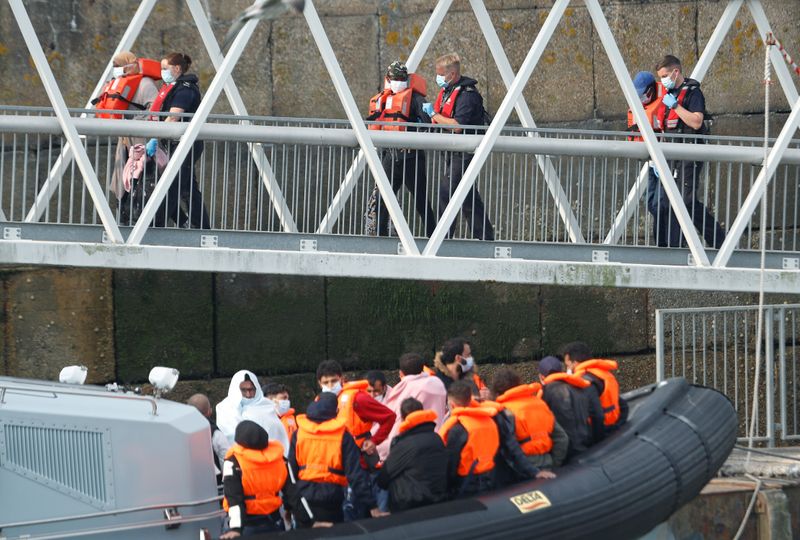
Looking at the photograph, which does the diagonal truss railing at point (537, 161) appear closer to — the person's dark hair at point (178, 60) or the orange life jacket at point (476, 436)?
→ the person's dark hair at point (178, 60)

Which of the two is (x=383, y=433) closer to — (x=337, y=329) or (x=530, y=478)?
(x=530, y=478)

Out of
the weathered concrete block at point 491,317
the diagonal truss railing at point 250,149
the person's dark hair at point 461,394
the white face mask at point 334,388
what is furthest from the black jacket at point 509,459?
the weathered concrete block at point 491,317

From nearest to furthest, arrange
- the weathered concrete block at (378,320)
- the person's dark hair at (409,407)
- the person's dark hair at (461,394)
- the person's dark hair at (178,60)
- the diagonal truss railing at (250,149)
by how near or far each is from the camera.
Answer: the person's dark hair at (409,407) < the person's dark hair at (461,394) < the diagonal truss railing at (250,149) < the person's dark hair at (178,60) < the weathered concrete block at (378,320)

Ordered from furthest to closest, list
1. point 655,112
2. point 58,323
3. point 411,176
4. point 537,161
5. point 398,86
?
point 58,323, point 655,112, point 398,86, point 411,176, point 537,161

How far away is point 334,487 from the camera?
27.6 ft

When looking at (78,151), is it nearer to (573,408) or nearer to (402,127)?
(402,127)

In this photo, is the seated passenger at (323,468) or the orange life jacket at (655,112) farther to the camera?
the orange life jacket at (655,112)

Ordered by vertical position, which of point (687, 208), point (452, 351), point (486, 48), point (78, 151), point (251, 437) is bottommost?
point (251, 437)

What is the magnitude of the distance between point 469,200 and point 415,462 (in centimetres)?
298

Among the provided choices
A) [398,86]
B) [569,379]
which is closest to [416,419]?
[569,379]

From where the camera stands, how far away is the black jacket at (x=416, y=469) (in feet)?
27.6

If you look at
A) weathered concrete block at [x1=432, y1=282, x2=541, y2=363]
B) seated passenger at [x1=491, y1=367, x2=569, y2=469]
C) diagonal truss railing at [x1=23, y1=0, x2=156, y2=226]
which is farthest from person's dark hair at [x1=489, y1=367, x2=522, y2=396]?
weathered concrete block at [x1=432, y1=282, x2=541, y2=363]

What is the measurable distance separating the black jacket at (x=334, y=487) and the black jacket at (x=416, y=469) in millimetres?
154

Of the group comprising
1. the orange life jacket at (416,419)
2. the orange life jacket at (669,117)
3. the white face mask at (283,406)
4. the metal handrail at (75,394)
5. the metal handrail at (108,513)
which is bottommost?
the metal handrail at (108,513)
